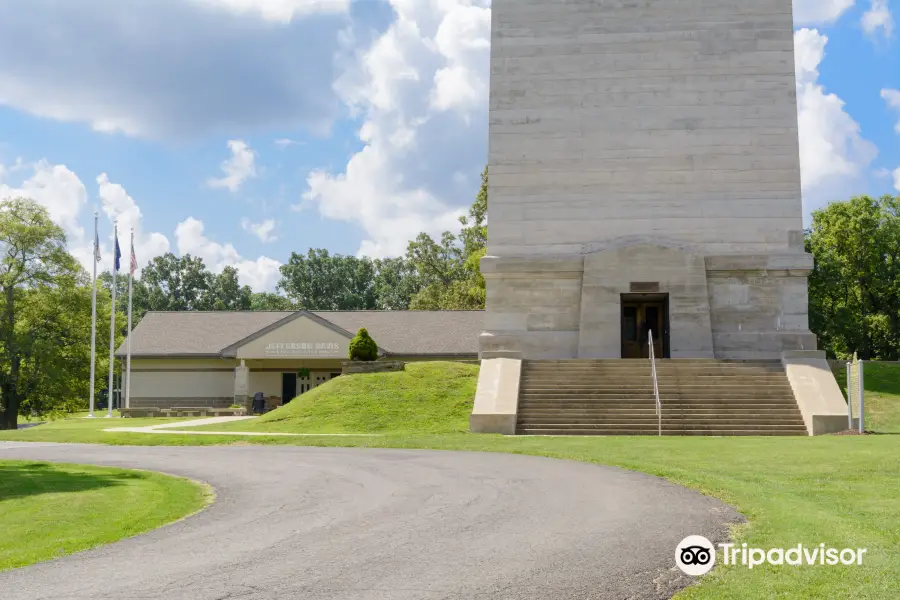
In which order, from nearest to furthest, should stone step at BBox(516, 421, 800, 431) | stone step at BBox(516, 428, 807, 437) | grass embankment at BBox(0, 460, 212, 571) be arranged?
grass embankment at BBox(0, 460, 212, 571) < stone step at BBox(516, 428, 807, 437) < stone step at BBox(516, 421, 800, 431)

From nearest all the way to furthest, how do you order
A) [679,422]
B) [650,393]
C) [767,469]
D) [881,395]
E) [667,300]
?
1. [767,469]
2. [679,422]
3. [650,393]
4. [881,395]
5. [667,300]

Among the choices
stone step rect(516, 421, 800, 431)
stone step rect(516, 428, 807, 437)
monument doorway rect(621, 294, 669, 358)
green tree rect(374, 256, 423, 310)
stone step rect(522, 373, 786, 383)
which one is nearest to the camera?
stone step rect(516, 428, 807, 437)

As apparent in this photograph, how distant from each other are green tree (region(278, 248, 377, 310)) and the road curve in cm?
8674

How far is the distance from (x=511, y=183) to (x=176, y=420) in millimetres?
17699

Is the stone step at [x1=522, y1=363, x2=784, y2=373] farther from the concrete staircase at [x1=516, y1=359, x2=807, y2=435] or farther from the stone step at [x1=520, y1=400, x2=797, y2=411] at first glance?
the stone step at [x1=520, y1=400, x2=797, y2=411]

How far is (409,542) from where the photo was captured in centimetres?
820

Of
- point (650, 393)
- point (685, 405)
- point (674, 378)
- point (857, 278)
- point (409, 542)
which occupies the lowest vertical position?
point (409, 542)

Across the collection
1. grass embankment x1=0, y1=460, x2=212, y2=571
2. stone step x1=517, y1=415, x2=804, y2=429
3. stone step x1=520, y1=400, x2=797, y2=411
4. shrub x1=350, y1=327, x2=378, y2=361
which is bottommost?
grass embankment x1=0, y1=460, x2=212, y2=571

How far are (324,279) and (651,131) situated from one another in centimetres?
7013

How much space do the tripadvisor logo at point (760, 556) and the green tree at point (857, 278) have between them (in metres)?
55.2

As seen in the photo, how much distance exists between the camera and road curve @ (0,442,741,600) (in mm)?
6473

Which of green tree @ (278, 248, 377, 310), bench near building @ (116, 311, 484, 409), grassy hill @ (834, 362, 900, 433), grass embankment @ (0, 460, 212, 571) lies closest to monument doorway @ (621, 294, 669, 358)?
grassy hill @ (834, 362, 900, 433)

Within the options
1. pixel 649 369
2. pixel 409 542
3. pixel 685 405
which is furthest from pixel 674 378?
pixel 409 542

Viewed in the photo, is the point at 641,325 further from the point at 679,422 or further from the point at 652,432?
the point at 652,432
